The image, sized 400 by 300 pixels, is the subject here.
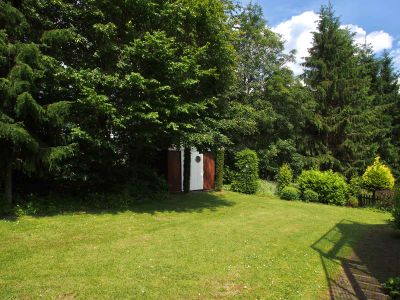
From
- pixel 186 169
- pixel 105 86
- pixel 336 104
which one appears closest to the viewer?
pixel 105 86

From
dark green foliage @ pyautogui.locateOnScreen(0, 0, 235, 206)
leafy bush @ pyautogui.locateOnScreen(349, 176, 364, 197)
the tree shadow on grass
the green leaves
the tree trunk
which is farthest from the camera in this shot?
leafy bush @ pyautogui.locateOnScreen(349, 176, 364, 197)

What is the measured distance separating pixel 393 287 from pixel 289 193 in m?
11.9

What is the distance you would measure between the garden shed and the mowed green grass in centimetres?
492

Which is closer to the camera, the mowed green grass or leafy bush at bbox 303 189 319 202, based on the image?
the mowed green grass

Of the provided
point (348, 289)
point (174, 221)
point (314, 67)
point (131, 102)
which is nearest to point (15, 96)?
point (131, 102)

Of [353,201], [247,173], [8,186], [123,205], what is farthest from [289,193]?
[8,186]

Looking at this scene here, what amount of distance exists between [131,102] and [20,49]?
10.1ft

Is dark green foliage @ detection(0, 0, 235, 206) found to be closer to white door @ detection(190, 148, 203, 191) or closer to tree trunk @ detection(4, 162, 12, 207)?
tree trunk @ detection(4, 162, 12, 207)

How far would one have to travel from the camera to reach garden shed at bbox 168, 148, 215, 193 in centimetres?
1622

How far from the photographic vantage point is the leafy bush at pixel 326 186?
16719mm

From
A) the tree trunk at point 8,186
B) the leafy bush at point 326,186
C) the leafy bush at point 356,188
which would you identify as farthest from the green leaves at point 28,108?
the leafy bush at point 356,188

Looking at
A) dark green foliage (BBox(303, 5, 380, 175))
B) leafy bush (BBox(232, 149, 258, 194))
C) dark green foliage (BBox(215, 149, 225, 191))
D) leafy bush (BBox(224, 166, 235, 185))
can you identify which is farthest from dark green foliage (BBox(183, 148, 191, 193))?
dark green foliage (BBox(303, 5, 380, 175))

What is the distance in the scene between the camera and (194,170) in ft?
57.6

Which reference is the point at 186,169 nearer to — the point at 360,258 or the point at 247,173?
the point at 247,173
